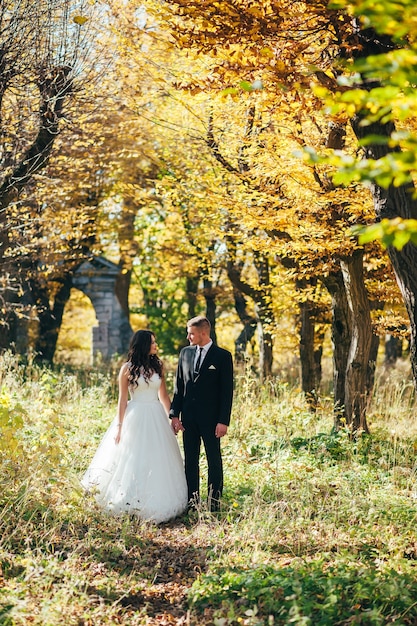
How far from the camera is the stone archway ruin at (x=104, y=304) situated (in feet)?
90.1

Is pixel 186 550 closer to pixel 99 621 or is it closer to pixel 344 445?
pixel 99 621

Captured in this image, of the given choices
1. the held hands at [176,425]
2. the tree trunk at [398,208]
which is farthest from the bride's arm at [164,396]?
the tree trunk at [398,208]

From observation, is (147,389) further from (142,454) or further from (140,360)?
(142,454)

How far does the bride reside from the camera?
24.1ft

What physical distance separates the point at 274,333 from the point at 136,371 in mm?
6872

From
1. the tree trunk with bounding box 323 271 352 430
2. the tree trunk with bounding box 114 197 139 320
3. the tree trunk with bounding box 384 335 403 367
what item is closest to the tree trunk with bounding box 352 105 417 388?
the tree trunk with bounding box 323 271 352 430

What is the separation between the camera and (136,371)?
7.66 meters

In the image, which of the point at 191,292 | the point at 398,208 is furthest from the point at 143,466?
the point at 191,292

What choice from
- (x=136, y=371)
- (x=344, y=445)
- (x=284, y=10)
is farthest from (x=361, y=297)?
(x=284, y=10)

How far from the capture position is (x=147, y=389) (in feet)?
25.4

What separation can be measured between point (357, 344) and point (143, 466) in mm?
3868

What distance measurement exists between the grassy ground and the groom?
466 mm

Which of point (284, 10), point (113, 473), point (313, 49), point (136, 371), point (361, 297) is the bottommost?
point (113, 473)

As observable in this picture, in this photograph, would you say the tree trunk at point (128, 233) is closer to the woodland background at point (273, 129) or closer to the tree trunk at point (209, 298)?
the tree trunk at point (209, 298)
